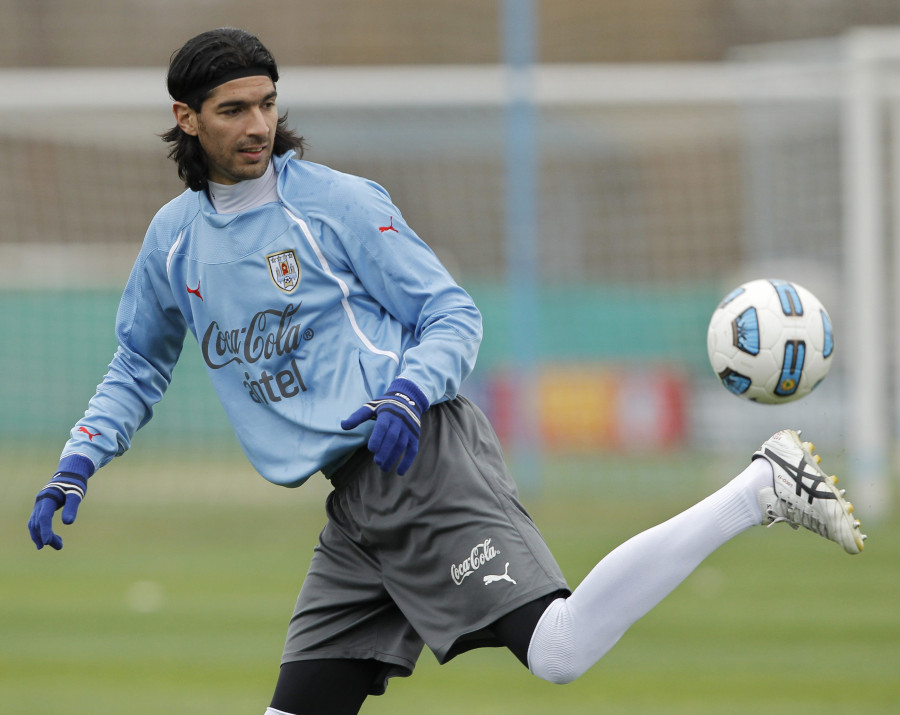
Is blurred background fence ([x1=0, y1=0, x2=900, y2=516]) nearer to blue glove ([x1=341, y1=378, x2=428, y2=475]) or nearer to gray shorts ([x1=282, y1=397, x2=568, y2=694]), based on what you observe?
gray shorts ([x1=282, y1=397, x2=568, y2=694])

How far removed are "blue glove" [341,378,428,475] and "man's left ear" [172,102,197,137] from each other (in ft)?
3.13

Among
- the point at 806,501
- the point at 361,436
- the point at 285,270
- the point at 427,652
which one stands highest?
the point at 285,270

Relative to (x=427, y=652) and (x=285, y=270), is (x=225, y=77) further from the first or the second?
(x=427, y=652)

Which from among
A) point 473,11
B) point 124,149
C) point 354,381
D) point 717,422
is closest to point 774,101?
point 717,422

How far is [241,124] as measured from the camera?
12.0 ft

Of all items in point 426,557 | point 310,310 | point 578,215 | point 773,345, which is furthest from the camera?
point 578,215

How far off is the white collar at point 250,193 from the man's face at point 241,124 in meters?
0.03

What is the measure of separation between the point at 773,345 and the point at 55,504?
200 centimetres

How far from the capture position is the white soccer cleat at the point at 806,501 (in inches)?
134

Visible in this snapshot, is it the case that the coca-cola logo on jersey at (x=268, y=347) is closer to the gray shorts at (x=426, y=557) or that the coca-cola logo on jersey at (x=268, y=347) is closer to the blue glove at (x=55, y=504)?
the gray shorts at (x=426, y=557)

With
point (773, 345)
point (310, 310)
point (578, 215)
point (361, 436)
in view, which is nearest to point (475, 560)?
point (361, 436)

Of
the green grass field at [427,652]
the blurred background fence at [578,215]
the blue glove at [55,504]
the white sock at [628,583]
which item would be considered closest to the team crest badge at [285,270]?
the blue glove at [55,504]

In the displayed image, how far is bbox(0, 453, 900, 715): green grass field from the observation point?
19.9 feet

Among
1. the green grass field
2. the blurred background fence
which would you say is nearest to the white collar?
the green grass field
